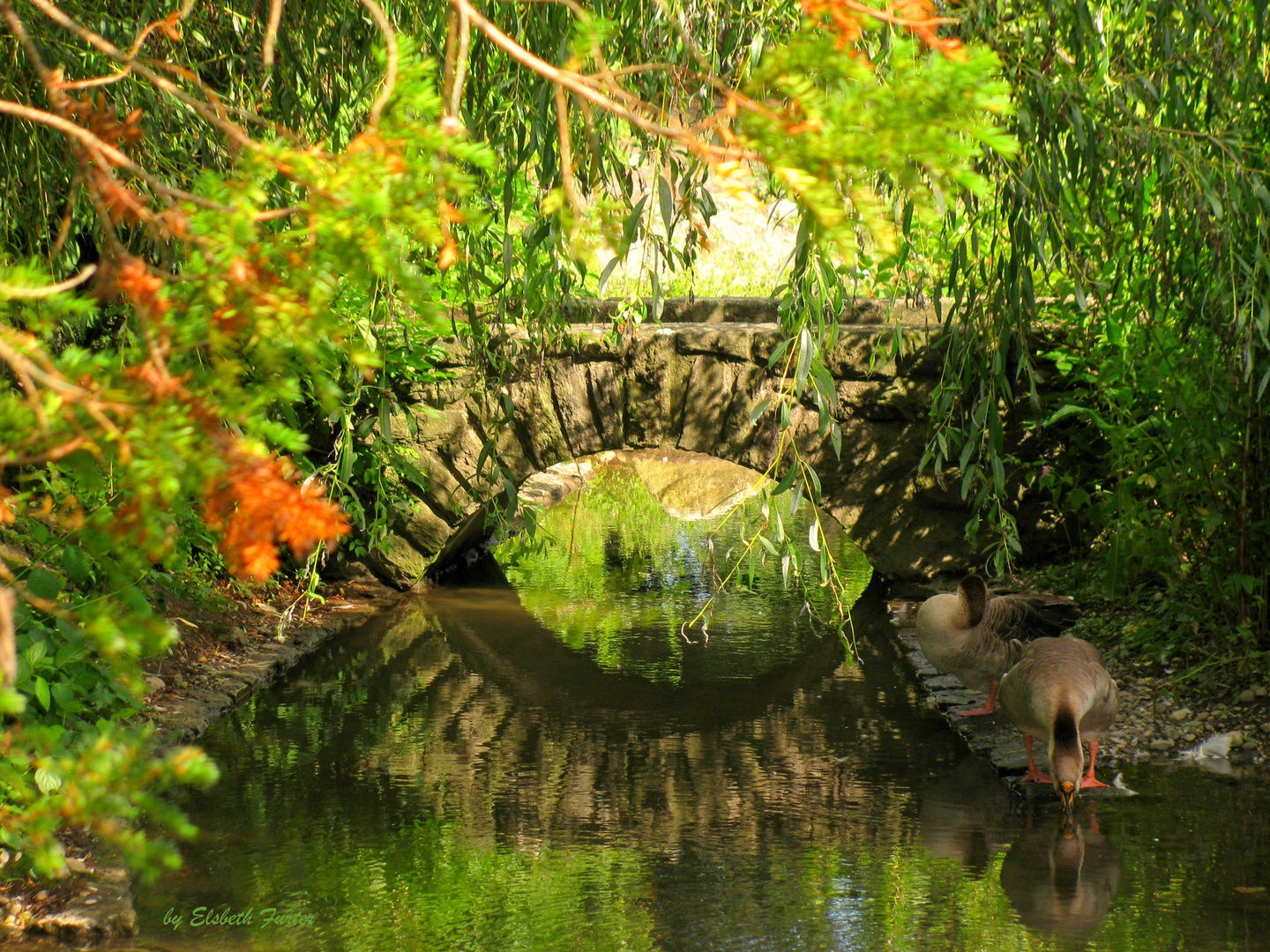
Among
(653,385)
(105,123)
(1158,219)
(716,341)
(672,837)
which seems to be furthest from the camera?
(653,385)

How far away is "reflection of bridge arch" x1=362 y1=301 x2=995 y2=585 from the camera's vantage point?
6.83 meters

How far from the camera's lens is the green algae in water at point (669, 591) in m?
6.23

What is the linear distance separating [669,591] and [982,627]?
361 cm

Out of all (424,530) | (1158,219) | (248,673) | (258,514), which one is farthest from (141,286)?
(424,530)

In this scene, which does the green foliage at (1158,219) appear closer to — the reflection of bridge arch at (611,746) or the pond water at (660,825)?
the pond water at (660,825)

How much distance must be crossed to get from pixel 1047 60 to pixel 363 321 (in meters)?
3.20

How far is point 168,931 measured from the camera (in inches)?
120

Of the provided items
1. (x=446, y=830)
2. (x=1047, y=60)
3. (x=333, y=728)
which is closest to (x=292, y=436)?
(x=1047, y=60)

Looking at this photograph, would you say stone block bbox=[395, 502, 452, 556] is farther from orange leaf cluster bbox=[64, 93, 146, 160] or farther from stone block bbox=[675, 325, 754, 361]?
orange leaf cluster bbox=[64, 93, 146, 160]

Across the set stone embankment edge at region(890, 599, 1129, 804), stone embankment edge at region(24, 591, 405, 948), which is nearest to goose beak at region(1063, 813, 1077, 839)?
stone embankment edge at region(890, 599, 1129, 804)

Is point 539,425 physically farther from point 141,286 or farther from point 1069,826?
point 141,286

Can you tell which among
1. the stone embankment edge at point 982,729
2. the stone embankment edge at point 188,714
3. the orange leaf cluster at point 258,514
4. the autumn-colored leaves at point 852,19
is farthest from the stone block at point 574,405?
the orange leaf cluster at point 258,514

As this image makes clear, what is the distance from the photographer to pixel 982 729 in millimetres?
4934

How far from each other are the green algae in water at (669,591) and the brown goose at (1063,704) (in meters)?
0.78
